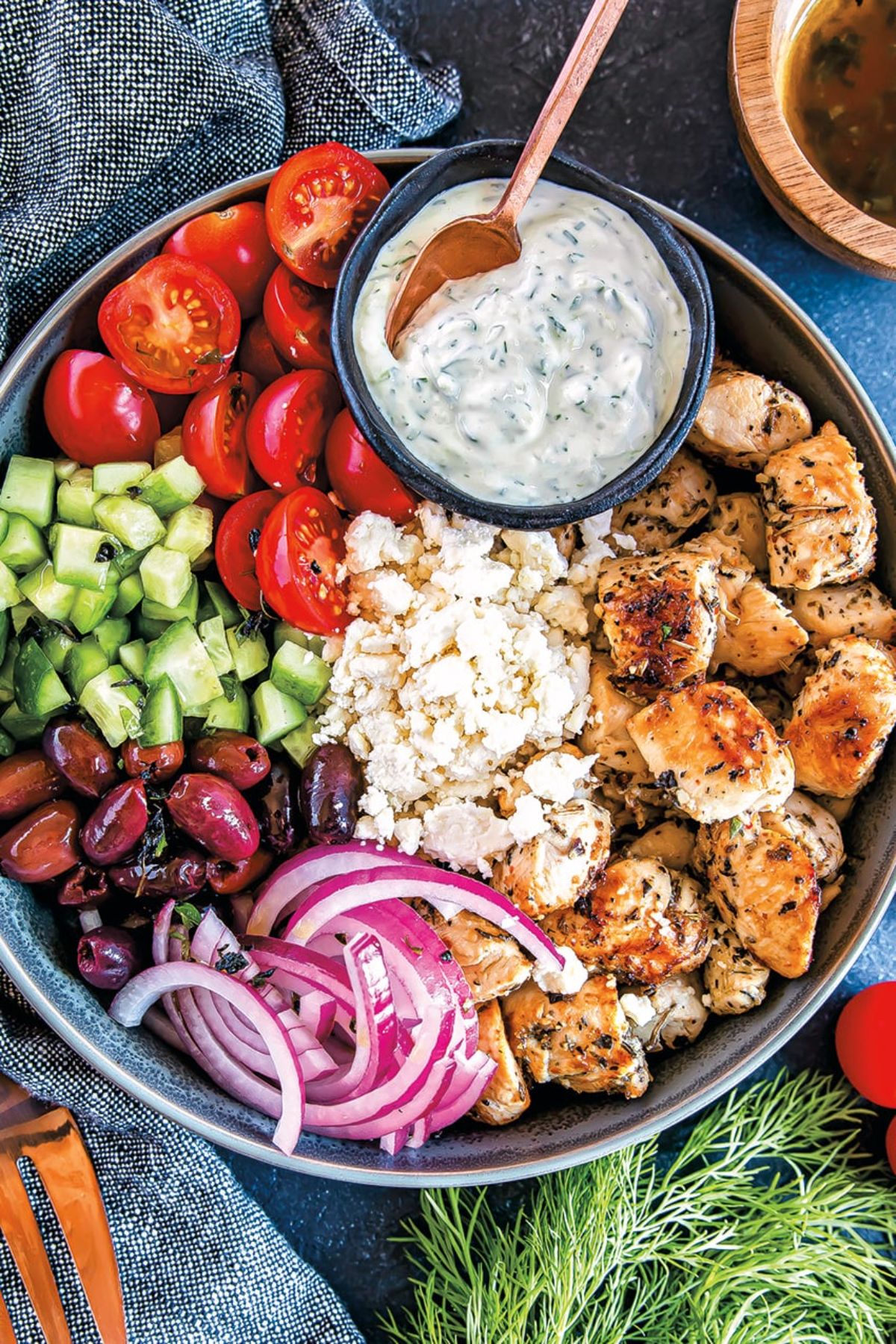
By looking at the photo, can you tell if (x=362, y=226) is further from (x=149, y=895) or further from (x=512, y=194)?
(x=149, y=895)

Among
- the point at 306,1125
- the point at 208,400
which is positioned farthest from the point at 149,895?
the point at 208,400

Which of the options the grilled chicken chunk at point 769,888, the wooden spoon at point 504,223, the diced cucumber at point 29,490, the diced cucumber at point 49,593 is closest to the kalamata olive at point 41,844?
the diced cucumber at point 49,593

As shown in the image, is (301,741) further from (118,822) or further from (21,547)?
Result: (21,547)

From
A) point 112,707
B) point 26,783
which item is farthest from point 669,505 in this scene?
point 26,783

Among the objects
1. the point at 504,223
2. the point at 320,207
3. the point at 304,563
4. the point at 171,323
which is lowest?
the point at 304,563

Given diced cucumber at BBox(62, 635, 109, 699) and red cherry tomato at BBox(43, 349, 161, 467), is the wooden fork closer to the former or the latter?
diced cucumber at BBox(62, 635, 109, 699)

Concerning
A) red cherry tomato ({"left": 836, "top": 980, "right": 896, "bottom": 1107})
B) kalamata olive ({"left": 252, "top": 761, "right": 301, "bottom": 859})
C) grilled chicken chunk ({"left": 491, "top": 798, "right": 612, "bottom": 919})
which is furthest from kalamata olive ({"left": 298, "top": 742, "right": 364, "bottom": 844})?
red cherry tomato ({"left": 836, "top": 980, "right": 896, "bottom": 1107})

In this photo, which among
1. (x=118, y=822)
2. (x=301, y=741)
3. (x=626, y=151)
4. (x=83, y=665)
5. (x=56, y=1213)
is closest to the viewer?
(x=118, y=822)
